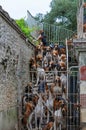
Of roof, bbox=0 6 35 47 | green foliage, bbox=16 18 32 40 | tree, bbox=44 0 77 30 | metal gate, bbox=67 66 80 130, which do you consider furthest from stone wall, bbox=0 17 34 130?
tree, bbox=44 0 77 30

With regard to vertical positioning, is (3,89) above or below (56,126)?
above

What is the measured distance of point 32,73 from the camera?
16.2 metres

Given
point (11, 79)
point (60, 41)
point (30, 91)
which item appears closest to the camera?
point (11, 79)

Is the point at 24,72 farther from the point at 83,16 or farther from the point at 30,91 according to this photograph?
the point at 83,16

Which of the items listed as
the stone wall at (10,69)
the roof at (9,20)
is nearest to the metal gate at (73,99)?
the stone wall at (10,69)

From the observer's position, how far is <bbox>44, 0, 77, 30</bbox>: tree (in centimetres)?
2902

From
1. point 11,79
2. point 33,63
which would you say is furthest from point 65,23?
A: point 11,79

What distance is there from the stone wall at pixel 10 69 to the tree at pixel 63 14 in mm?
13998

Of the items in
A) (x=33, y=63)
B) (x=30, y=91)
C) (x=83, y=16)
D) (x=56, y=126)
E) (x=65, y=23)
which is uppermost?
(x=65, y=23)

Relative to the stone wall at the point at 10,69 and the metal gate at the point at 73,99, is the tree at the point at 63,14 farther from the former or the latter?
the metal gate at the point at 73,99

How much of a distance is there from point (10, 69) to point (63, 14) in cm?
1792

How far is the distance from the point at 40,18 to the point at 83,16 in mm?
19163

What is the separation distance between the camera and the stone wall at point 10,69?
11.4 meters

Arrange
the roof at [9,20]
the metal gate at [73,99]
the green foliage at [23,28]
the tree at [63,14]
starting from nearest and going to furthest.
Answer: the roof at [9,20]
the metal gate at [73,99]
the green foliage at [23,28]
the tree at [63,14]
